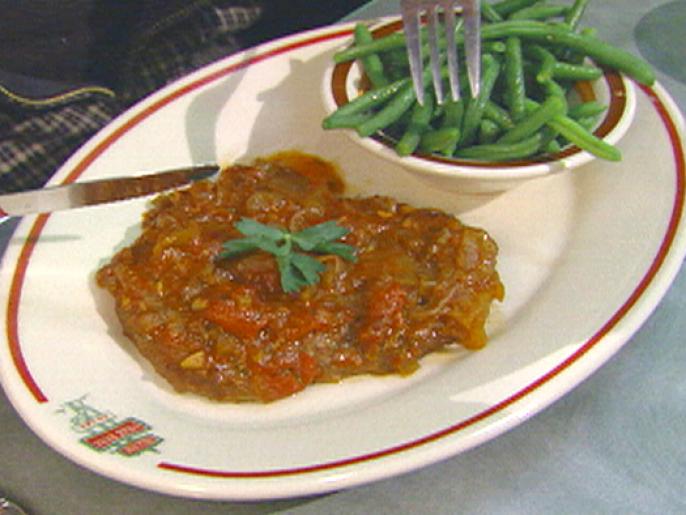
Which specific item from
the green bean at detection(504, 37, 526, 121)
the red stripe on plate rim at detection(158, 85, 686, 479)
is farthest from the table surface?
the green bean at detection(504, 37, 526, 121)

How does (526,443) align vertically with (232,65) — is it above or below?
below

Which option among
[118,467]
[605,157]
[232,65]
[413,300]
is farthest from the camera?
[232,65]

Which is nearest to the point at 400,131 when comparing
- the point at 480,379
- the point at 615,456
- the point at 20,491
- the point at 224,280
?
the point at 224,280

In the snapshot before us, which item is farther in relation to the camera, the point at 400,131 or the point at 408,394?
the point at 400,131

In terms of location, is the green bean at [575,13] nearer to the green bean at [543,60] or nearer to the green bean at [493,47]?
the green bean at [543,60]

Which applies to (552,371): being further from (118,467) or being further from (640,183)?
(118,467)

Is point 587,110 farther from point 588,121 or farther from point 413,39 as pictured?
point 413,39

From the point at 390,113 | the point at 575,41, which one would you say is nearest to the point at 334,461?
the point at 390,113

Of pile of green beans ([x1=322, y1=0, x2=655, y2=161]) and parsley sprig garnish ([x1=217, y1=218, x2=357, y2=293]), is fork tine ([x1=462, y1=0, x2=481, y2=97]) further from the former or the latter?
parsley sprig garnish ([x1=217, y1=218, x2=357, y2=293])

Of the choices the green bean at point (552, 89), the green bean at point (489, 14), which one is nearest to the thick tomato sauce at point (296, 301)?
the green bean at point (552, 89)
